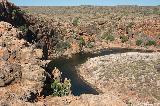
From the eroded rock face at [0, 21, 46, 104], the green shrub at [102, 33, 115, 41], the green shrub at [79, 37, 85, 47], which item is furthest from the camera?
the green shrub at [102, 33, 115, 41]

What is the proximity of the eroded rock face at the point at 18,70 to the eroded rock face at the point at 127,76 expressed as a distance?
15680mm

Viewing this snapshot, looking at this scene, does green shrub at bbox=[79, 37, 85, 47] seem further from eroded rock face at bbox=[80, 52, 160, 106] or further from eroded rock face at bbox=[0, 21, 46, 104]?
eroded rock face at bbox=[0, 21, 46, 104]

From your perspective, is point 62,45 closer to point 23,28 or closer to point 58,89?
point 23,28

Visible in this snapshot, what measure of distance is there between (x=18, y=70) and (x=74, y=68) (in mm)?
38820

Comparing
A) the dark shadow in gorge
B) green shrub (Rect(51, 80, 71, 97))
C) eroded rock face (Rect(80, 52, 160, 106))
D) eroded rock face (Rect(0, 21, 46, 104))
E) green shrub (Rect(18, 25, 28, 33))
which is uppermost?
eroded rock face (Rect(0, 21, 46, 104))

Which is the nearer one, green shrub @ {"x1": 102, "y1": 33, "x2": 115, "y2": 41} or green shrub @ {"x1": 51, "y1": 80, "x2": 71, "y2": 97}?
green shrub @ {"x1": 51, "y1": 80, "x2": 71, "y2": 97}

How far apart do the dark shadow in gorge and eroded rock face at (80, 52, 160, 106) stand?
69.6 inches

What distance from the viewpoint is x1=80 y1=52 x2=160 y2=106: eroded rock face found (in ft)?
190

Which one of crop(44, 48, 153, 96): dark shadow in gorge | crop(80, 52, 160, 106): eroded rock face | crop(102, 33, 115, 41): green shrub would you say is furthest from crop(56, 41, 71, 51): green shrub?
crop(102, 33, 115, 41): green shrub

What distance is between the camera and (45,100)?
37094 millimetres

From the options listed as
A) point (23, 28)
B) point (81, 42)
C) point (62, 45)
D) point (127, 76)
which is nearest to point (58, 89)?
point (127, 76)

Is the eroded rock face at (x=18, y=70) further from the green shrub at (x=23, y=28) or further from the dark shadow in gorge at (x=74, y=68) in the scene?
the green shrub at (x=23, y=28)

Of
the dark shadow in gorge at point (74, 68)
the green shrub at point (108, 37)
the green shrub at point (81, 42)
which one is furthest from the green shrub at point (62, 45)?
the green shrub at point (108, 37)

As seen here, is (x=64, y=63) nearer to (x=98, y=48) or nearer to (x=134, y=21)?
(x=98, y=48)
